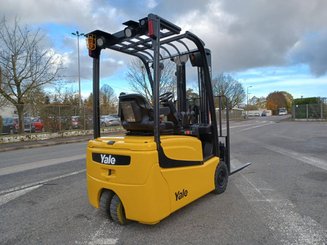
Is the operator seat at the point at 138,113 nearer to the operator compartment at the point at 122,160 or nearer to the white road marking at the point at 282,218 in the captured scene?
the operator compartment at the point at 122,160

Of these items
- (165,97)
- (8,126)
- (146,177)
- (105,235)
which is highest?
(165,97)

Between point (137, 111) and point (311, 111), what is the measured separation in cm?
4098

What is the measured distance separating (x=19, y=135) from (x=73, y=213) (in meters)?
17.1

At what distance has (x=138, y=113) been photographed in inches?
181

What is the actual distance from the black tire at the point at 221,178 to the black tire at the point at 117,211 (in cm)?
196

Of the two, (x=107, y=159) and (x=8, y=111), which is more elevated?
(x=8, y=111)

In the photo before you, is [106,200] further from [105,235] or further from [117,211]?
[105,235]

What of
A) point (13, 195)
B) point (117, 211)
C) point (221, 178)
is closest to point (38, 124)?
point (13, 195)

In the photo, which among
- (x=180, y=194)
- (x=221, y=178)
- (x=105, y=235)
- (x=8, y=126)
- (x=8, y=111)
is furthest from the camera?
(x=8, y=111)

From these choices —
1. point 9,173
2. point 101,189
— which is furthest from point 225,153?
point 9,173

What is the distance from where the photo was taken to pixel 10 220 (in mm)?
4859

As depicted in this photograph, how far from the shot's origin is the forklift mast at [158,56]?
4.22m

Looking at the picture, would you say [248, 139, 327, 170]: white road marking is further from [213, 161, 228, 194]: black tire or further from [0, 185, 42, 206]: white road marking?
[0, 185, 42, 206]: white road marking

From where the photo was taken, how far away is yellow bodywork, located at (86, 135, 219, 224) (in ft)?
13.3
